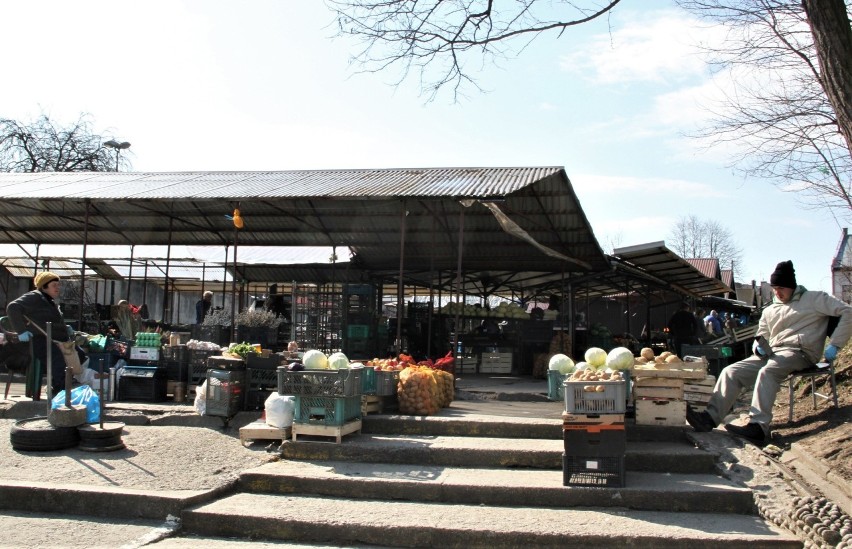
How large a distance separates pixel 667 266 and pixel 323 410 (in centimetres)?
1251

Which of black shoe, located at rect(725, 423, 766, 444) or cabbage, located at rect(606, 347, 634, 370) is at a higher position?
cabbage, located at rect(606, 347, 634, 370)

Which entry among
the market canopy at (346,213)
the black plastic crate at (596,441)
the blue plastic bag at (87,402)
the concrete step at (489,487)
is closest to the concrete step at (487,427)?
the concrete step at (489,487)

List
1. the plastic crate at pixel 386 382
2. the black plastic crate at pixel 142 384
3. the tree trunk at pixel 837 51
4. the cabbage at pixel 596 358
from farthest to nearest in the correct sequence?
the black plastic crate at pixel 142 384 < the plastic crate at pixel 386 382 < the cabbage at pixel 596 358 < the tree trunk at pixel 837 51

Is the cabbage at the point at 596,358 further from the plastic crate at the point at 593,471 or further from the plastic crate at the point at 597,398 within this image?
the plastic crate at the point at 593,471

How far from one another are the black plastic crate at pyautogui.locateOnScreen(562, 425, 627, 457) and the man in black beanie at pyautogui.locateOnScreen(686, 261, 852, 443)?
1.62 m

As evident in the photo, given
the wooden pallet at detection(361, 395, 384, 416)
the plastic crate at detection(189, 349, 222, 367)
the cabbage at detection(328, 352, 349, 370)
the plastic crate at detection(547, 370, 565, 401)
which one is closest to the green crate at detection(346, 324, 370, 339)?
the plastic crate at detection(189, 349, 222, 367)

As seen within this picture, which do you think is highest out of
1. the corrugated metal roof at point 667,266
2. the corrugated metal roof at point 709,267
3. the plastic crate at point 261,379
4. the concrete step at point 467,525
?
the corrugated metal roof at point 709,267

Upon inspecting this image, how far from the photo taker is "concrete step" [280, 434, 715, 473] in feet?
20.3

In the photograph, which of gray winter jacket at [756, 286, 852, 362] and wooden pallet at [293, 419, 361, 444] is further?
wooden pallet at [293, 419, 361, 444]

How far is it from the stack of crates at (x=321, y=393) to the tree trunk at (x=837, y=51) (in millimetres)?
4942

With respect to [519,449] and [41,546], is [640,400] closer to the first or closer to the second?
[519,449]

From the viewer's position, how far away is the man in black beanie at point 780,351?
655cm

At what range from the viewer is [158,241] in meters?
18.4

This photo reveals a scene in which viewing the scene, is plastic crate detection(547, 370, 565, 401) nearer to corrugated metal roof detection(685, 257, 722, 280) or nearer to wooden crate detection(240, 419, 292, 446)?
wooden crate detection(240, 419, 292, 446)
